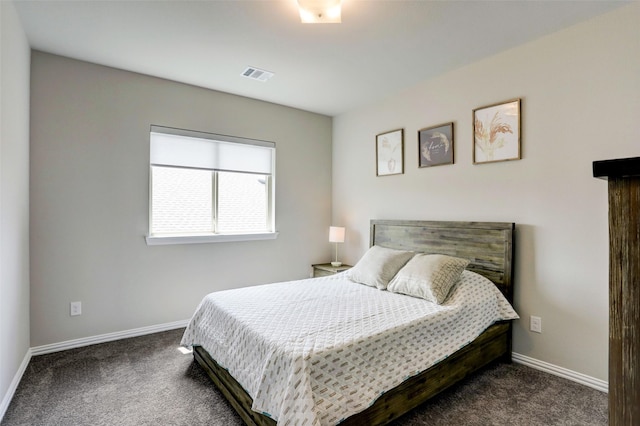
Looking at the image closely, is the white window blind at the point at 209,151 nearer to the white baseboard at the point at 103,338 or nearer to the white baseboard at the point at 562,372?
the white baseboard at the point at 103,338

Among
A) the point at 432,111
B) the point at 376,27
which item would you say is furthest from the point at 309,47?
the point at 432,111

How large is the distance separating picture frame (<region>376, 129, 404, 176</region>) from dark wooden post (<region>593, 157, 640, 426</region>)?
10.8 feet

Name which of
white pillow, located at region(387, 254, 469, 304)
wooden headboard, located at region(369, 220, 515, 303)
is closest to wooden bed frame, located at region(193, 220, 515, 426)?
wooden headboard, located at region(369, 220, 515, 303)

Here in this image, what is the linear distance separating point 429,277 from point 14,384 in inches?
119

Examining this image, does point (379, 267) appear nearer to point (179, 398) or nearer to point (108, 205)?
point (179, 398)

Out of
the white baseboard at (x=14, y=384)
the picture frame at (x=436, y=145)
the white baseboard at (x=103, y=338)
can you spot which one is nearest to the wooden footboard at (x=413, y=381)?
the white baseboard at (x=103, y=338)

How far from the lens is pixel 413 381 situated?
198 centimetres

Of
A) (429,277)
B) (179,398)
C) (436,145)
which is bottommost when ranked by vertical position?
(179,398)

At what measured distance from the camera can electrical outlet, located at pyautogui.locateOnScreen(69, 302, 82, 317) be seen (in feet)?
9.82

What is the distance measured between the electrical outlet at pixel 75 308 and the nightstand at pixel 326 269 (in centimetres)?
254

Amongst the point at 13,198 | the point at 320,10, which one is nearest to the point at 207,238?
the point at 13,198

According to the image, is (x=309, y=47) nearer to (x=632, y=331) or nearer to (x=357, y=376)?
(x=357, y=376)

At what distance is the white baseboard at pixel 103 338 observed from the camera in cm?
287

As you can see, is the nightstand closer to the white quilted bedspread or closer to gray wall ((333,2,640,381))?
the white quilted bedspread
